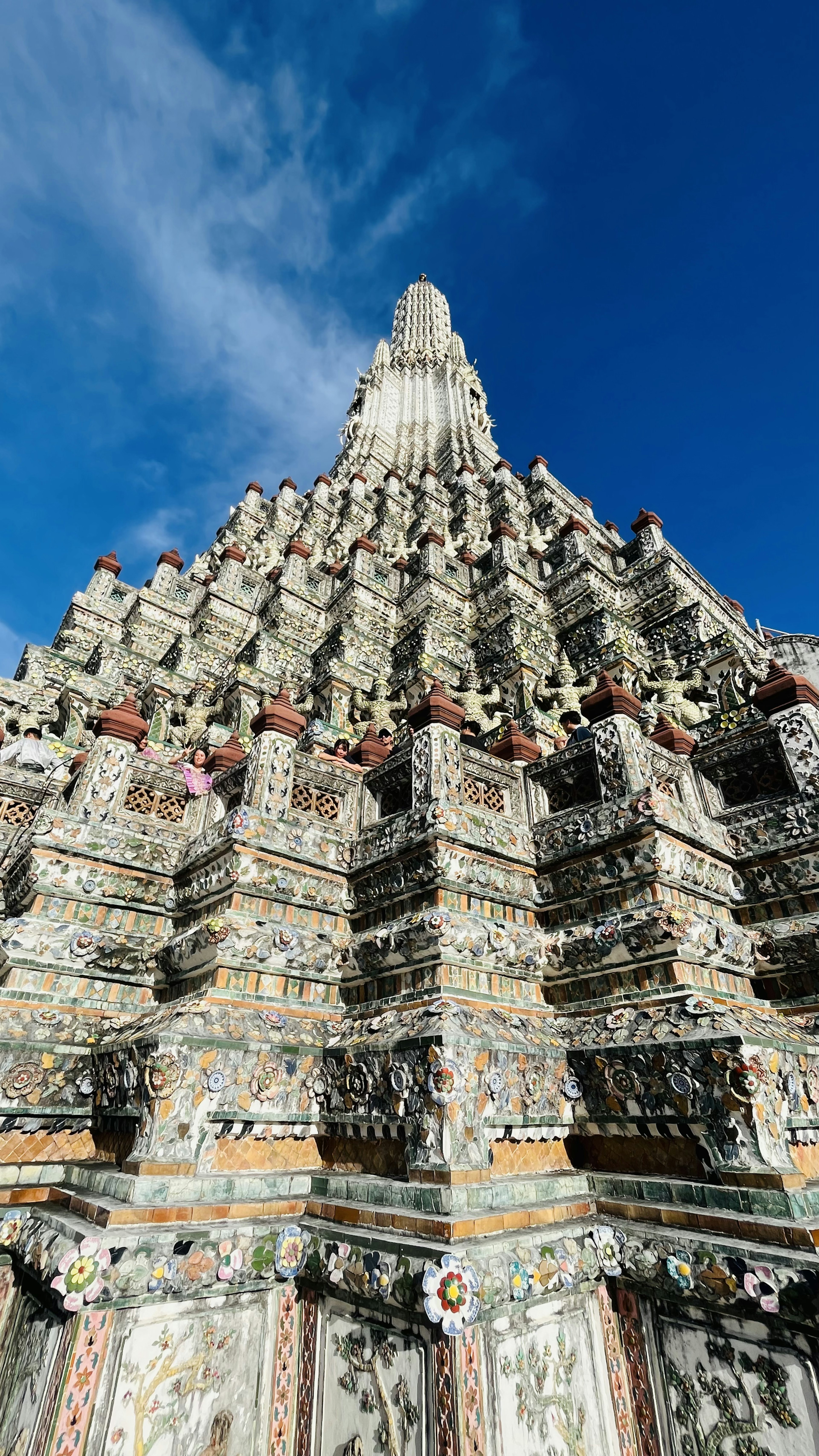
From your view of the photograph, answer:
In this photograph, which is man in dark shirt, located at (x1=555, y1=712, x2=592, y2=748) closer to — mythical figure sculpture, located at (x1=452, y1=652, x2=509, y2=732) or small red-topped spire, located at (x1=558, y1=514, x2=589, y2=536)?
mythical figure sculpture, located at (x1=452, y1=652, x2=509, y2=732)

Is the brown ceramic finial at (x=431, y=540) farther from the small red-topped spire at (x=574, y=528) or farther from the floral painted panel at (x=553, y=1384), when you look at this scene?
the floral painted panel at (x=553, y=1384)

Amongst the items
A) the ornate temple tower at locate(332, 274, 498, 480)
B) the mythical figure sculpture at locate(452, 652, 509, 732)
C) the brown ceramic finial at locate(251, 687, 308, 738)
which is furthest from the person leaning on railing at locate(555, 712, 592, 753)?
the ornate temple tower at locate(332, 274, 498, 480)

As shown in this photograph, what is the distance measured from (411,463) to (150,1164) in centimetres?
3653

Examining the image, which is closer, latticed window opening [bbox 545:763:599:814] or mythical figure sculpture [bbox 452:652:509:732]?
latticed window opening [bbox 545:763:599:814]

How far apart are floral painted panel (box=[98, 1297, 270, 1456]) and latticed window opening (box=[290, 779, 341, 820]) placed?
5.10 m

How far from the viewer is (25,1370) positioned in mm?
4547

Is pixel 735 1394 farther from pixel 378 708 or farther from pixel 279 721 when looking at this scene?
pixel 378 708

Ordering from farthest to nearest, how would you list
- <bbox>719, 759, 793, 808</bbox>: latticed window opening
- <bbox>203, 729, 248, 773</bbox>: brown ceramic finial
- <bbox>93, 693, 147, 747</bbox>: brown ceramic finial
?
<bbox>203, 729, 248, 773</bbox>: brown ceramic finial < <bbox>93, 693, 147, 747</bbox>: brown ceramic finial < <bbox>719, 759, 793, 808</bbox>: latticed window opening

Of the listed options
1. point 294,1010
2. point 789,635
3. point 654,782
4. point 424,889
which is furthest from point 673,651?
point 294,1010

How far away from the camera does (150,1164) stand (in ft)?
17.5

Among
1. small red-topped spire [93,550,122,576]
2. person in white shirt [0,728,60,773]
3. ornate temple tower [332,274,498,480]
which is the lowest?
person in white shirt [0,728,60,773]

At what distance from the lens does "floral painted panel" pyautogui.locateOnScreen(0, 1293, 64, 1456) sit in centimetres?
415

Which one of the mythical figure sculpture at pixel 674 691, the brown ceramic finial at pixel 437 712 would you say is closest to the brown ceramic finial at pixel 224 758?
the brown ceramic finial at pixel 437 712

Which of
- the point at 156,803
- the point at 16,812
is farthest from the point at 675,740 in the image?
the point at 16,812
